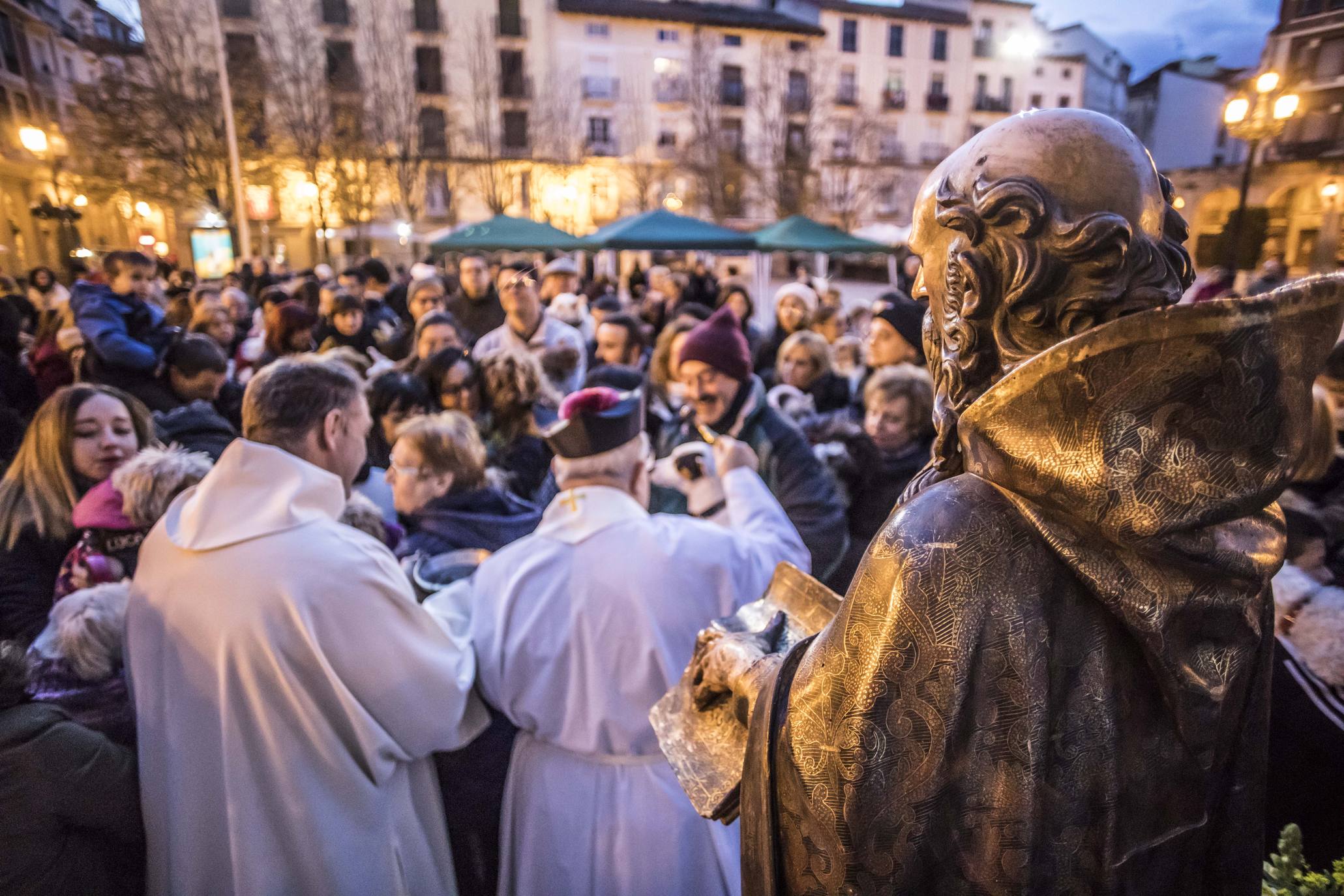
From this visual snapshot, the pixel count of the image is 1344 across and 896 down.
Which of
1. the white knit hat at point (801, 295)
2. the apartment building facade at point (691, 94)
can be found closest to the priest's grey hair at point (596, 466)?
the white knit hat at point (801, 295)

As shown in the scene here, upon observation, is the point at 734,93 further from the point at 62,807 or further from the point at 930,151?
the point at 62,807

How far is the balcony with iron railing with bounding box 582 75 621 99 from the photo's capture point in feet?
113

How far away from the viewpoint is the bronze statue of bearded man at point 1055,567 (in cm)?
74

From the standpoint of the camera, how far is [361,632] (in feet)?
6.57

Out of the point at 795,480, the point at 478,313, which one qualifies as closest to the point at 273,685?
the point at 795,480

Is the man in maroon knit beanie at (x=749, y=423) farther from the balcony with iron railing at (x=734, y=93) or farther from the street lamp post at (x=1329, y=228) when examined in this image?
the balcony with iron railing at (x=734, y=93)

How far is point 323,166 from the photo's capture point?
899 inches

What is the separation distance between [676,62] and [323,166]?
19685mm

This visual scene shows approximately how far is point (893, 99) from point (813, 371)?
1672 inches

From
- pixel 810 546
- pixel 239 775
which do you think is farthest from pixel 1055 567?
pixel 810 546

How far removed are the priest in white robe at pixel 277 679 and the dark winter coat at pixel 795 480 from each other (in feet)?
5.45

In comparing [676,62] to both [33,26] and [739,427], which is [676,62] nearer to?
[33,26]

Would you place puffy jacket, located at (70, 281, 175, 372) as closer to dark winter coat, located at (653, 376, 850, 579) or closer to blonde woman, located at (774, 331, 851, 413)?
dark winter coat, located at (653, 376, 850, 579)

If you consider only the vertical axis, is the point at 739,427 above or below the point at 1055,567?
below
